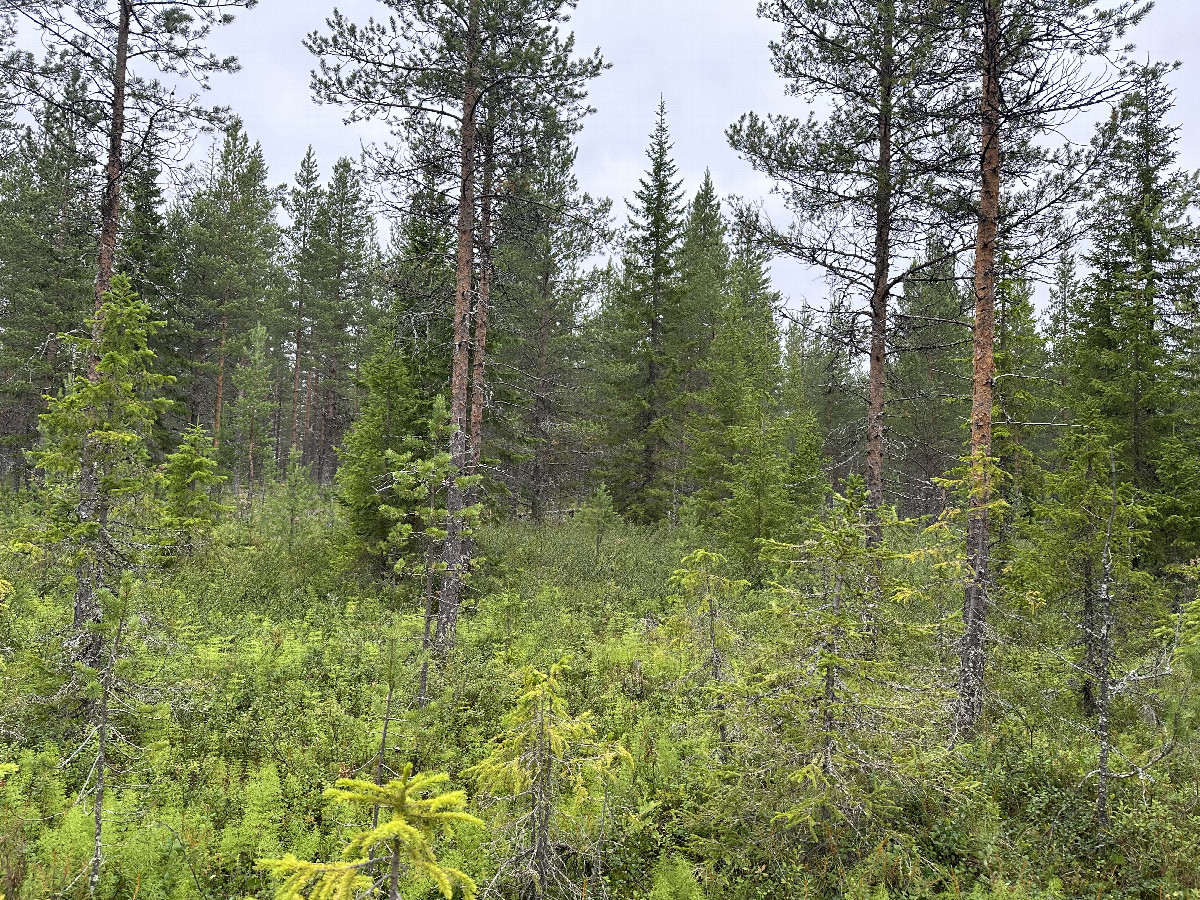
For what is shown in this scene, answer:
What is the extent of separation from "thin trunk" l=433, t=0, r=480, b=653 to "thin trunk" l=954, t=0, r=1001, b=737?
8.29m

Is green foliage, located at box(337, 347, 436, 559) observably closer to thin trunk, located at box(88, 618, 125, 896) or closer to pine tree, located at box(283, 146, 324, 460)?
thin trunk, located at box(88, 618, 125, 896)

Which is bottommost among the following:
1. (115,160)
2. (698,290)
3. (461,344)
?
(461,344)

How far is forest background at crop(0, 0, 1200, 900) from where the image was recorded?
520 centimetres

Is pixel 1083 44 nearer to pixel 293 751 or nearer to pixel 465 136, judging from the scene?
pixel 465 136

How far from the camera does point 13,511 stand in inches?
790

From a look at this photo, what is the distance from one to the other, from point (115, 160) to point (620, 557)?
14996 mm

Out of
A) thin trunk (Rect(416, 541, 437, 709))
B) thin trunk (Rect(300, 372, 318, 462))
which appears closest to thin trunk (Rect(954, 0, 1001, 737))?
thin trunk (Rect(416, 541, 437, 709))

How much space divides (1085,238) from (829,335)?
4614 mm

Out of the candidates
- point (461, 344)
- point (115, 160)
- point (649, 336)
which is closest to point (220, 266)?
point (115, 160)

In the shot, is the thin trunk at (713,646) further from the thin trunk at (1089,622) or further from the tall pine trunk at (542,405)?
the tall pine trunk at (542,405)

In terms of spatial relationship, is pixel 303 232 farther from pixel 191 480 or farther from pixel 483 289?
pixel 483 289

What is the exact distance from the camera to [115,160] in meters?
11.2

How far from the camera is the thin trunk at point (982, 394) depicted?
26.8ft

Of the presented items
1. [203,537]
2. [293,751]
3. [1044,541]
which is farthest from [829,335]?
[203,537]
